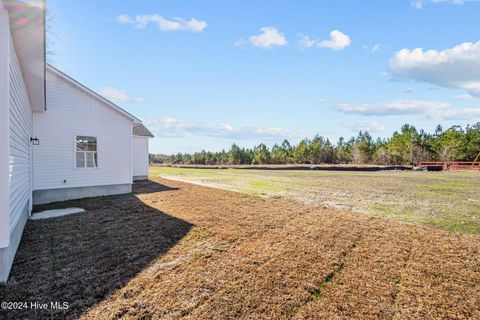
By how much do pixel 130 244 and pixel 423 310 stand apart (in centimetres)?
429

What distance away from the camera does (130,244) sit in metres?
4.48

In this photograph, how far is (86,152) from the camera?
9578mm

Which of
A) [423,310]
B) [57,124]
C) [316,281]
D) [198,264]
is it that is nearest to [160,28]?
[57,124]

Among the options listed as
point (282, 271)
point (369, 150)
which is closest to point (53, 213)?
point (282, 271)

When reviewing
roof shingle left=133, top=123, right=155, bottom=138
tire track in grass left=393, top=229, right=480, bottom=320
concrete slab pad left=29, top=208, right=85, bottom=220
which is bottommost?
tire track in grass left=393, top=229, right=480, bottom=320

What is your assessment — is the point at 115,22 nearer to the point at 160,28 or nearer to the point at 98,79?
the point at 160,28

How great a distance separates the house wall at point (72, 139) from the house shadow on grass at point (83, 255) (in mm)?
3185

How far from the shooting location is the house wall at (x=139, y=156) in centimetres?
1570

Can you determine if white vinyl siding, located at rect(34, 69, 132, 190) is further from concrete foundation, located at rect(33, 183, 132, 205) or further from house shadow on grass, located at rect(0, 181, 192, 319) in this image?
house shadow on grass, located at rect(0, 181, 192, 319)

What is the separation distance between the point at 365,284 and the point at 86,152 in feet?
32.9

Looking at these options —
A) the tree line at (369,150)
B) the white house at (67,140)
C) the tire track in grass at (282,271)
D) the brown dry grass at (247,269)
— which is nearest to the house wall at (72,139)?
the white house at (67,140)

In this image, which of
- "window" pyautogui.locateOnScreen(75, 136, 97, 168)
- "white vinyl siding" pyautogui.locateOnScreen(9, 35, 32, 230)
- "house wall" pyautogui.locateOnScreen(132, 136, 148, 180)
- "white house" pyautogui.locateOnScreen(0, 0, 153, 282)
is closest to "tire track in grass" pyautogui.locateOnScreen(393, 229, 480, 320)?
"white vinyl siding" pyautogui.locateOnScreen(9, 35, 32, 230)

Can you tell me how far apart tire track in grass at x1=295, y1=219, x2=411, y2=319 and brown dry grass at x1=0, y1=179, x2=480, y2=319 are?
1 cm

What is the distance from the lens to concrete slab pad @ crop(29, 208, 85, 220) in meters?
6.44
